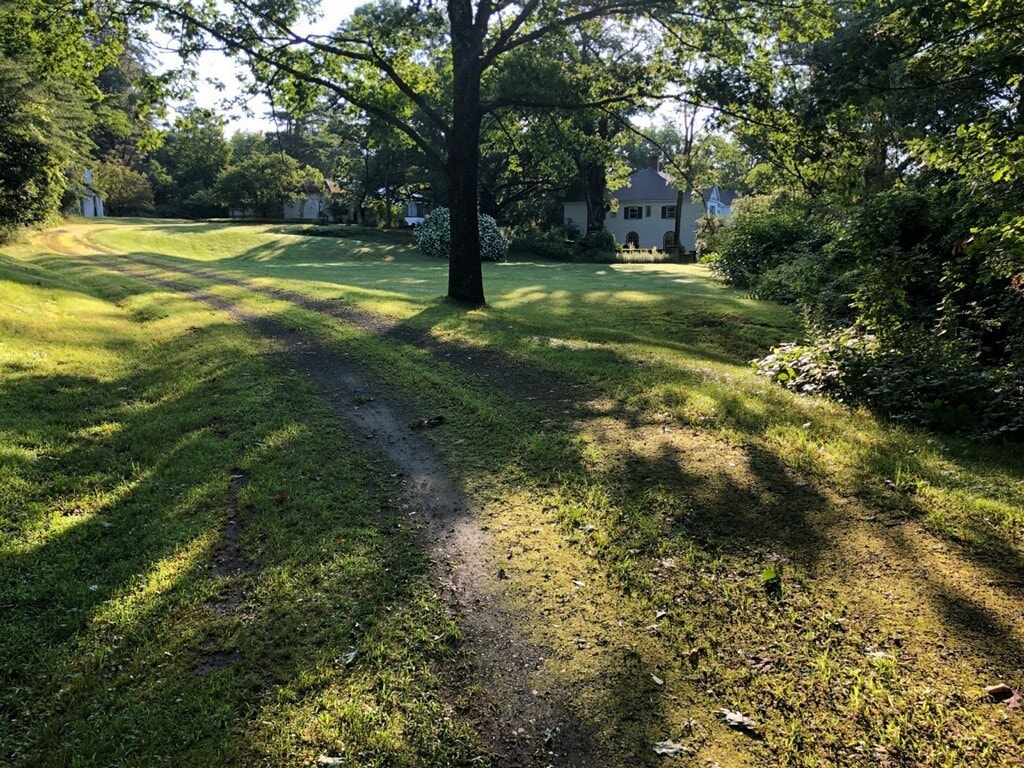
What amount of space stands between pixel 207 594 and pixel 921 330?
7683mm

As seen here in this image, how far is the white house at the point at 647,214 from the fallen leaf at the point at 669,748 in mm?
56596

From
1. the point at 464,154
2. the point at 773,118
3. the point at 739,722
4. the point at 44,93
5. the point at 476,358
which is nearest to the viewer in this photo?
the point at 739,722

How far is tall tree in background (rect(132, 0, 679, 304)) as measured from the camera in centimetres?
1269

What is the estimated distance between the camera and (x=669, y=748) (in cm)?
266

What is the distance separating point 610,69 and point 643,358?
27.6 ft

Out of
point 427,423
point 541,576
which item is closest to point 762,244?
point 427,423

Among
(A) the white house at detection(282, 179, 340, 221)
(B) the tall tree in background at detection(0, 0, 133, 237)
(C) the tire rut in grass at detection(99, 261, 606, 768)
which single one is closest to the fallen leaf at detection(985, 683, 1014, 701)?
(C) the tire rut in grass at detection(99, 261, 606, 768)

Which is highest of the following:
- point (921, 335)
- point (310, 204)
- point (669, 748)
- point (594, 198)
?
point (310, 204)

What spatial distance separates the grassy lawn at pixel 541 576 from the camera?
109 inches

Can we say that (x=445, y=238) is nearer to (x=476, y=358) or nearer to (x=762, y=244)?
(x=762, y=244)

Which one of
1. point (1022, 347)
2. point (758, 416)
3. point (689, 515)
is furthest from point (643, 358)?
point (689, 515)

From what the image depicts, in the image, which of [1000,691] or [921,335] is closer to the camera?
[1000,691]

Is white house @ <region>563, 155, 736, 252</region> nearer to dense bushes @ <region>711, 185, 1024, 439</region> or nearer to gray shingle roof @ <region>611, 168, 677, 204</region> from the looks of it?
gray shingle roof @ <region>611, 168, 677, 204</region>

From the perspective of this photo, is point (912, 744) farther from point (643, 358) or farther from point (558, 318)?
point (558, 318)
